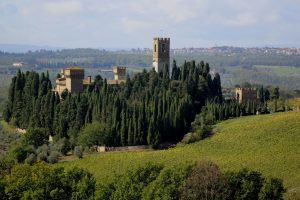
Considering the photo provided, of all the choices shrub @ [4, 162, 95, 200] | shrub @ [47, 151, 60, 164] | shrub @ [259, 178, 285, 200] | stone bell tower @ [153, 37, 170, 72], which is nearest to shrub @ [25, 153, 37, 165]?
shrub @ [47, 151, 60, 164]

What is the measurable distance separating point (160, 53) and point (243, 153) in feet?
119

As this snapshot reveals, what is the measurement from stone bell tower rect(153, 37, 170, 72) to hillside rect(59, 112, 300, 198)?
2439 cm

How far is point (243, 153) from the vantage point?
160 feet

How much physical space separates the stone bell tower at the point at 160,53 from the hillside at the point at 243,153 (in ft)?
80.0

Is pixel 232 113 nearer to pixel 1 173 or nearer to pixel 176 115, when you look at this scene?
pixel 176 115

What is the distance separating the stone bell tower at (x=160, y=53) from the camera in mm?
82062

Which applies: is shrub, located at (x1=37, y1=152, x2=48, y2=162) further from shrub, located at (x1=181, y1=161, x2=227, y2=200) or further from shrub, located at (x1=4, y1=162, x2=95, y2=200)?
shrub, located at (x1=181, y1=161, x2=227, y2=200)

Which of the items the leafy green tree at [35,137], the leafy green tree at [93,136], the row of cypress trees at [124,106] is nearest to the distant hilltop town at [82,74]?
the row of cypress trees at [124,106]

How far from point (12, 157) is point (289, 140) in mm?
23498

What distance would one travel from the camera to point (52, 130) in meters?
63.0

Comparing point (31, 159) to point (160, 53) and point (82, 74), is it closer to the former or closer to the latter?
point (82, 74)

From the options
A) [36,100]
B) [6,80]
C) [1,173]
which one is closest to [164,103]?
[36,100]

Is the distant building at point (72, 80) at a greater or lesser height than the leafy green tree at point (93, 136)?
greater

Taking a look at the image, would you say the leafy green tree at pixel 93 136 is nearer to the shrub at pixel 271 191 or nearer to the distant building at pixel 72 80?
the distant building at pixel 72 80
